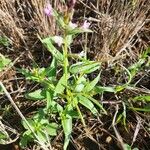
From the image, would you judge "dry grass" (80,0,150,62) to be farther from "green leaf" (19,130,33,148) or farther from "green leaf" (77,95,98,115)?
"green leaf" (19,130,33,148)

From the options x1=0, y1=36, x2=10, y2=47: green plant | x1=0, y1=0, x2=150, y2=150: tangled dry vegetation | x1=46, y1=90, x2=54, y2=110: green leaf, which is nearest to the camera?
x1=46, y1=90, x2=54, y2=110: green leaf

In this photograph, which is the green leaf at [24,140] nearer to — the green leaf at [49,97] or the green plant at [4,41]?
the green leaf at [49,97]

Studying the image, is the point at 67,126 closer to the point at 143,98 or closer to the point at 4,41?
the point at 143,98

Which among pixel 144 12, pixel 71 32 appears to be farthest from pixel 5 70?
pixel 144 12

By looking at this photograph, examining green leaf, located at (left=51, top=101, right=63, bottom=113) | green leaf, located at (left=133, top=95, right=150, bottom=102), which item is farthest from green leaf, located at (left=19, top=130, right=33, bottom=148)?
green leaf, located at (left=133, top=95, right=150, bottom=102)

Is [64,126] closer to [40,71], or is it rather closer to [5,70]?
[40,71]

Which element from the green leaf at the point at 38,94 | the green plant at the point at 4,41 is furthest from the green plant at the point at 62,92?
the green plant at the point at 4,41
